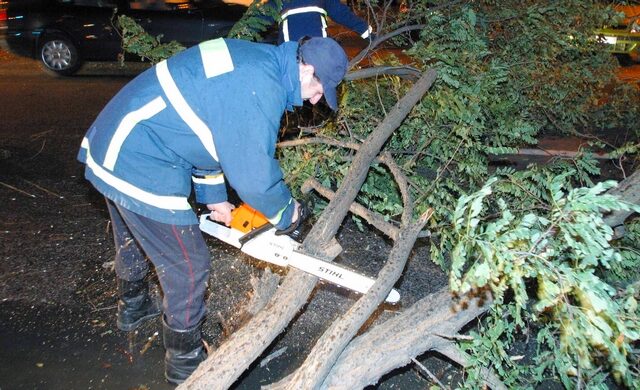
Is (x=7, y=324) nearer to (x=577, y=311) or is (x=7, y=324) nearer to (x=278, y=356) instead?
(x=278, y=356)

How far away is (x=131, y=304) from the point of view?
2.69m

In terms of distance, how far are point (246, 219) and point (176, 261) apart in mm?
389

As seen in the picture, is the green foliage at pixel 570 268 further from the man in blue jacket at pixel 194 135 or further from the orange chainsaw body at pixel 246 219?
the orange chainsaw body at pixel 246 219

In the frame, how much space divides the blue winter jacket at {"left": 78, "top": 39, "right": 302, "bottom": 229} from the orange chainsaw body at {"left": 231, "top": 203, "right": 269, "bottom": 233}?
27 centimetres

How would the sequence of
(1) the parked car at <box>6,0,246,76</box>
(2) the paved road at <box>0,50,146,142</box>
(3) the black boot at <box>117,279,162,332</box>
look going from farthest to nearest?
(1) the parked car at <box>6,0,246,76</box>, (2) the paved road at <box>0,50,146,142</box>, (3) the black boot at <box>117,279,162,332</box>

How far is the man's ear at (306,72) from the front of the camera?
196 cm

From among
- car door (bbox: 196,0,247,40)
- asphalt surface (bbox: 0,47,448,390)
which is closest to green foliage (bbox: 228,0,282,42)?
asphalt surface (bbox: 0,47,448,390)

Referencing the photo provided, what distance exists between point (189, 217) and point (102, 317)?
1.09m

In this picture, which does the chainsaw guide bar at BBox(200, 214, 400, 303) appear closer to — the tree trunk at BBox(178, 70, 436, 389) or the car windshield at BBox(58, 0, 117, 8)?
the tree trunk at BBox(178, 70, 436, 389)

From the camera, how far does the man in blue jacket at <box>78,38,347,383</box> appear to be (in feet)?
6.06

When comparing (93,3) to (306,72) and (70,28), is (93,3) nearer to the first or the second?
(70,28)

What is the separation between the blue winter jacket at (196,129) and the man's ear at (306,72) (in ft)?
0.14

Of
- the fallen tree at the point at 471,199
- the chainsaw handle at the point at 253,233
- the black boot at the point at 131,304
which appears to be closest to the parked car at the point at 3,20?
the fallen tree at the point at 471,199

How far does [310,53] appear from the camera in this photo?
193 cm
